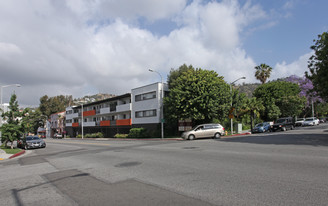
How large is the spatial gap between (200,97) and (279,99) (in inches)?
1029

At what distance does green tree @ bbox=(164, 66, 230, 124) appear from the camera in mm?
27719

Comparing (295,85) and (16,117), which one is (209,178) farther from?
(295,85)

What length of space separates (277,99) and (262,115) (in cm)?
438

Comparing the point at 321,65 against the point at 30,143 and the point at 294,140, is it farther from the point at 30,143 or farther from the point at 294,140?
the point at 30,143

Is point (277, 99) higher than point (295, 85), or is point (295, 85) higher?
point (295, 85)

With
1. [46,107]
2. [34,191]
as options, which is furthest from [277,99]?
[46,107]

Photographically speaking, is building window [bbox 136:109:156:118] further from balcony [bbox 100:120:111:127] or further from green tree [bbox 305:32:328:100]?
green tree [bbox 305:32:328:100]

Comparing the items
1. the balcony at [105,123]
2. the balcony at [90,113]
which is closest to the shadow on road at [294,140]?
the balcony at [105,123]

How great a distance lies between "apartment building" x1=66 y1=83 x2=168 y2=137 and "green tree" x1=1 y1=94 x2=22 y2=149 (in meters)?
19.5

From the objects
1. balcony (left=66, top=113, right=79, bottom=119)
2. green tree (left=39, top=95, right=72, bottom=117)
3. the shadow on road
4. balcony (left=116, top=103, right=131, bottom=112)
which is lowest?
the shadow on road

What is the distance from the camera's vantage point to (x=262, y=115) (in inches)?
1860

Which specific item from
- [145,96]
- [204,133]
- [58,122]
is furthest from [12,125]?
[58,122]

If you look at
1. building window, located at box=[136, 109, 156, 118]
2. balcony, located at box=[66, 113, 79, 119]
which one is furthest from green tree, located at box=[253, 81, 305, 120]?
balcony, located at box=[66, 113, 79, 119]

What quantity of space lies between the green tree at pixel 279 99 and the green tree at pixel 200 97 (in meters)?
19.7
